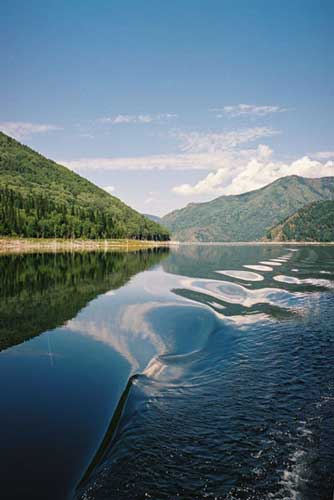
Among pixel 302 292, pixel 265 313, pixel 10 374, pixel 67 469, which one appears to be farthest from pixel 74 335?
pixel 302 292

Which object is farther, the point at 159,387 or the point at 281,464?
the point at 159,387

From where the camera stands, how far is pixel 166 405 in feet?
52.4

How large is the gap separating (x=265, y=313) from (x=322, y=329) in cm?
717

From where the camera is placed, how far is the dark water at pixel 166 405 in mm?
10812

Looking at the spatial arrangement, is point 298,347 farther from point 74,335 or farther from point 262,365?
point 74,335

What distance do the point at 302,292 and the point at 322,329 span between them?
19.7 meters

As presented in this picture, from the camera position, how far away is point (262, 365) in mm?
21422

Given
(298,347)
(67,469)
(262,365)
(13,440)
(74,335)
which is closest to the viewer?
(67,469)

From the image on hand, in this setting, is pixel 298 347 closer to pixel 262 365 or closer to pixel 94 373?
pixel 262 365

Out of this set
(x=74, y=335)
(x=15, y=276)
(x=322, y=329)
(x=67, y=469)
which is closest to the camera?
(x=67, y=469)

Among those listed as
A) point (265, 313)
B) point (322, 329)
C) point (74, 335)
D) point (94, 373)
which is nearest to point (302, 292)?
point (265, 313)

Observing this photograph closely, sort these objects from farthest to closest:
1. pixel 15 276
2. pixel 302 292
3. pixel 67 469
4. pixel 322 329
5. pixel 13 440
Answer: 1. pixel 15 276
2. pixel 302 292
3. pixel 322 329
4. pixel 13 440
5. pixel 67 469

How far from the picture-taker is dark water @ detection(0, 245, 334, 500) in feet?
35.5

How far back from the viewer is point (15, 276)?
201 ft
